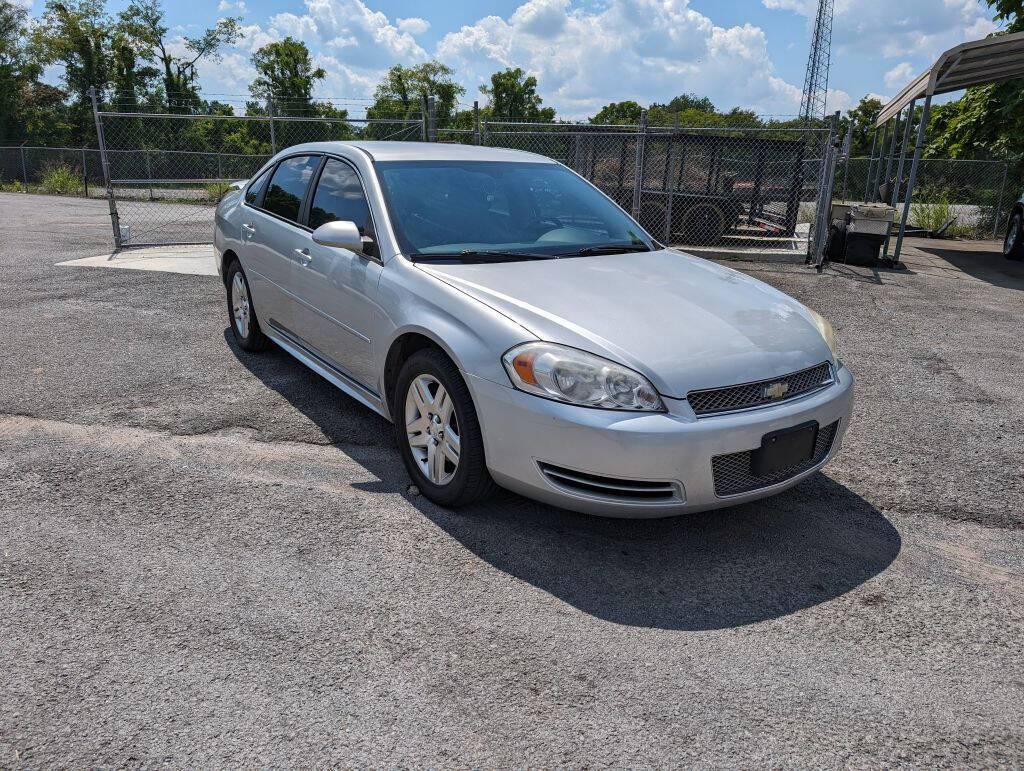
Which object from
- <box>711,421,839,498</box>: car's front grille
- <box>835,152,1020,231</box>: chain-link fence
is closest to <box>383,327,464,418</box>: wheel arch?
<box>711,421,839,498</box>: car's front grille

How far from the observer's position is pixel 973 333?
7.64 metres

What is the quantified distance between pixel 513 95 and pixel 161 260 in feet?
255

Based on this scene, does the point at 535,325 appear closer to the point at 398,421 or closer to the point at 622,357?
the point at 622,357

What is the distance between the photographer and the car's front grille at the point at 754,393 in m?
2.99

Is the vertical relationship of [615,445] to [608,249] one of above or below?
below

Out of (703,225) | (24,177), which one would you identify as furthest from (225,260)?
(24,177)

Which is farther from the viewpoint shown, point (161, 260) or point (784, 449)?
point (161, 260)

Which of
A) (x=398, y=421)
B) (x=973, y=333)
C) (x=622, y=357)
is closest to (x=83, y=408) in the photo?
(x=398, y=421)

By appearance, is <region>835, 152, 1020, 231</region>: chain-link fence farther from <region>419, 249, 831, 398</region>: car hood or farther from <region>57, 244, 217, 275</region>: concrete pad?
<region>419, 249, 831, 398</region>: car hood

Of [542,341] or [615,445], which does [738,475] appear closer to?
[615,445]

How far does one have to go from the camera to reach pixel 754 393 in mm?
3098

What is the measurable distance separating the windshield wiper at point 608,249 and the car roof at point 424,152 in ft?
3.01

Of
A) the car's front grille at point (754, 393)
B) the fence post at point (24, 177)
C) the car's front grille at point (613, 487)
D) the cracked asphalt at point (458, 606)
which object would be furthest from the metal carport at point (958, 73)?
the fence post at point (24, 177)

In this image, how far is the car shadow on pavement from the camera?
9.57ft
